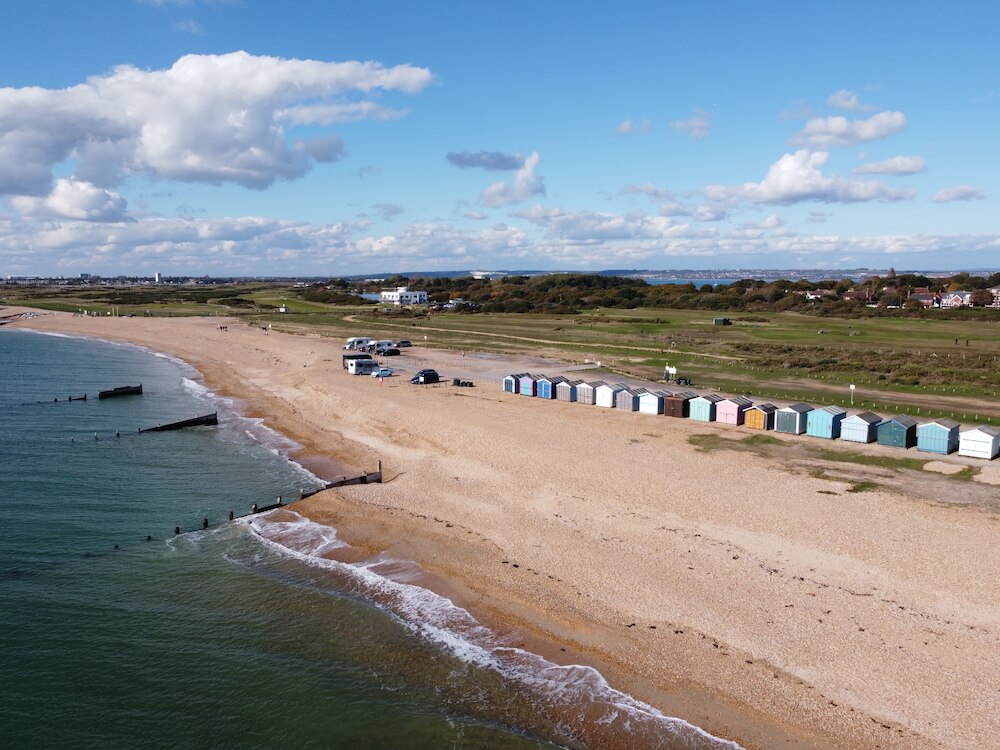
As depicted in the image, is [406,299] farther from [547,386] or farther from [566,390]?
[566,390]

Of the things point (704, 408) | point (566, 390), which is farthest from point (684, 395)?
point (566, 390)

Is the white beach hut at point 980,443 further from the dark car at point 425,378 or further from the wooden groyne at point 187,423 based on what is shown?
the wooden groyne at point 187,423

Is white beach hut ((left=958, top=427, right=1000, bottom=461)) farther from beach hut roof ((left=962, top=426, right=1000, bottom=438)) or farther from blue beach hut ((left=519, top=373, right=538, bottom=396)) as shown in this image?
blue beach hut ((left=519, top=373, right=538, bottom=396))

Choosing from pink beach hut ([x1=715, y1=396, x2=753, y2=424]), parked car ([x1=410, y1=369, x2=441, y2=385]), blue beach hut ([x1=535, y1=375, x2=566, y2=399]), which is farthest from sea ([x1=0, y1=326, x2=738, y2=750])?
pink beach hut ([x1=715, y1=396, x2=753, y2=424])

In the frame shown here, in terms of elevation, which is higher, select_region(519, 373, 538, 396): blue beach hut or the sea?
select_region(519, 373, 538, 396): blue beach hut

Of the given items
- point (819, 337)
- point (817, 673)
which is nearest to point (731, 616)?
point (817, 673)

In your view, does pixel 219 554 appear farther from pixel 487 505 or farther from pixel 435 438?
pixel 435 438
